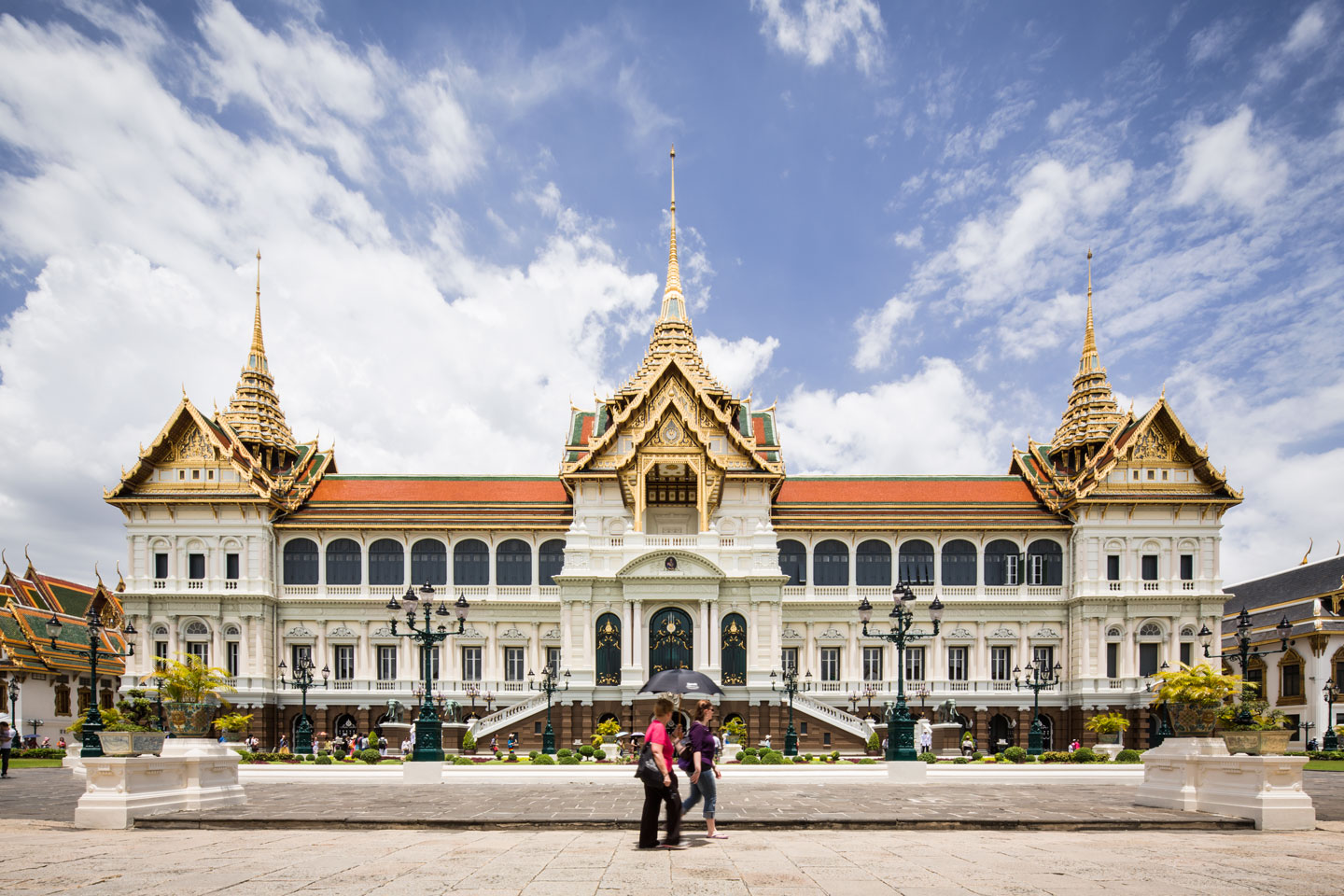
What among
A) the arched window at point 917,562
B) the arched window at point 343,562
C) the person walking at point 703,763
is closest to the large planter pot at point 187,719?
the person walking at point 703,763

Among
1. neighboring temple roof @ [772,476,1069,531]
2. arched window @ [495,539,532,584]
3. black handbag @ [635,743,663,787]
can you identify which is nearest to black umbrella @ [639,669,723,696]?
arched window @ [495,539,532,584]

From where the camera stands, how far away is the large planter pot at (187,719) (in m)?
18.8

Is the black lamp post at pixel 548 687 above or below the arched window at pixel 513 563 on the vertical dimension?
below

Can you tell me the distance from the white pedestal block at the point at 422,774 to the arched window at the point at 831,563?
27.4 m

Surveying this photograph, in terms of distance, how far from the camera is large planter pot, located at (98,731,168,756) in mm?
16984

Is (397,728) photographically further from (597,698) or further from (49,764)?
(49,764)

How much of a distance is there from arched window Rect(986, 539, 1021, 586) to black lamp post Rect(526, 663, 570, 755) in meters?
21.7

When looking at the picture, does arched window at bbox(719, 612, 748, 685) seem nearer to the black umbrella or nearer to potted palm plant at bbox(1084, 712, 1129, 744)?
the black umbrella

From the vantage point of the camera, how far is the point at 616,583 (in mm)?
45375

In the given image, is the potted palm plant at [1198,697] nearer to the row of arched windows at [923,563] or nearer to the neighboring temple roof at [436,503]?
the row of arched windows at [923,563]

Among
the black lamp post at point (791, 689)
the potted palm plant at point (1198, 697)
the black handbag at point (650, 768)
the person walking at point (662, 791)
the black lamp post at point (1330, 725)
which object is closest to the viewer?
the black handbag at point (650, 768)

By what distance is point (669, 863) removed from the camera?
11.4 m

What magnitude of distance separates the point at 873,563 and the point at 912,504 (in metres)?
3.57

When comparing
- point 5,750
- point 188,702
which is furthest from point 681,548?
point 188,702
